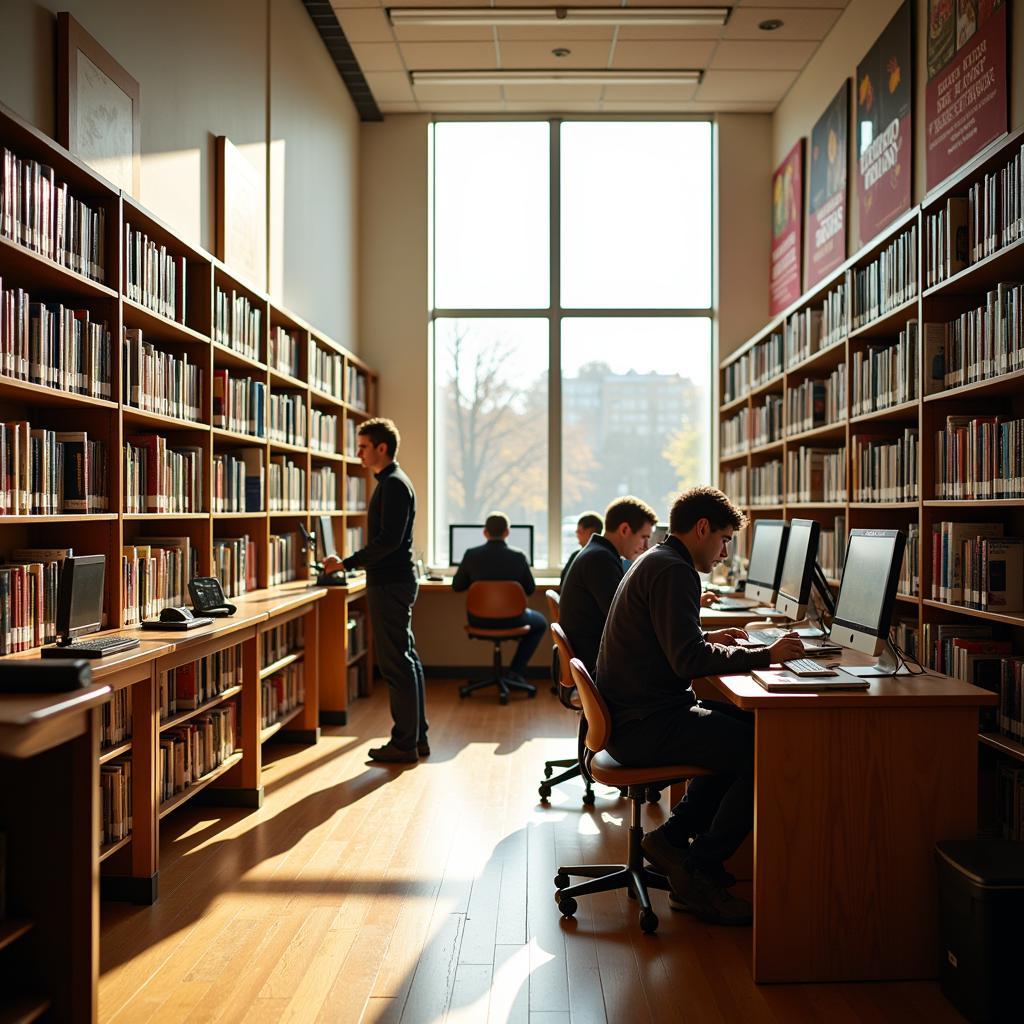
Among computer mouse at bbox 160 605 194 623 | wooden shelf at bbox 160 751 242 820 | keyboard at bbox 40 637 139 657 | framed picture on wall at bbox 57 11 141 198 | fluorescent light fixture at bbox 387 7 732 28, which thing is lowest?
wooden shelf at bbox 160 751 242 820

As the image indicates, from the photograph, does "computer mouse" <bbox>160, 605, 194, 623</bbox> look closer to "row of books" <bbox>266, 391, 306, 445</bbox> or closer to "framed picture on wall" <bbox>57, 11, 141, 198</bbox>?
"framed picture on wall" <bbox>57, 11, 141, 198</bbox>

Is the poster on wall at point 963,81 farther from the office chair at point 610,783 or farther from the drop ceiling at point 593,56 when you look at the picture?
the office chair at point 610,783

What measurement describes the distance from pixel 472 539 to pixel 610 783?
483 centimetres

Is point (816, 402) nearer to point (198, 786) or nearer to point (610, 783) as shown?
point (610, 783)

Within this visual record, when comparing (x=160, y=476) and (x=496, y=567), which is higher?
(x=160, y=476)

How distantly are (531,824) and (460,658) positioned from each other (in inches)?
149

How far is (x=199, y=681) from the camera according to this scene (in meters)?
3.76

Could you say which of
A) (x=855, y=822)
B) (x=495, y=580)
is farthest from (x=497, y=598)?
(x=855, y=822)

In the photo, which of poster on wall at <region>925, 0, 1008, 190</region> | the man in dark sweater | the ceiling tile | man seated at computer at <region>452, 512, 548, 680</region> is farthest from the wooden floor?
the ceiling tile

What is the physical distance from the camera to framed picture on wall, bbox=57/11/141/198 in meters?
3.09

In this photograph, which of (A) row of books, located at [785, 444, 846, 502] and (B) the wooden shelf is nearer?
(B) the wooden shelf

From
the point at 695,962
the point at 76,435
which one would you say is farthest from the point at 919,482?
the point at 76,435

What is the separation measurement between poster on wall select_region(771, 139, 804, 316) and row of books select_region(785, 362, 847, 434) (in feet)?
4.84

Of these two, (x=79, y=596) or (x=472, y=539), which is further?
(x=472, y=539)
